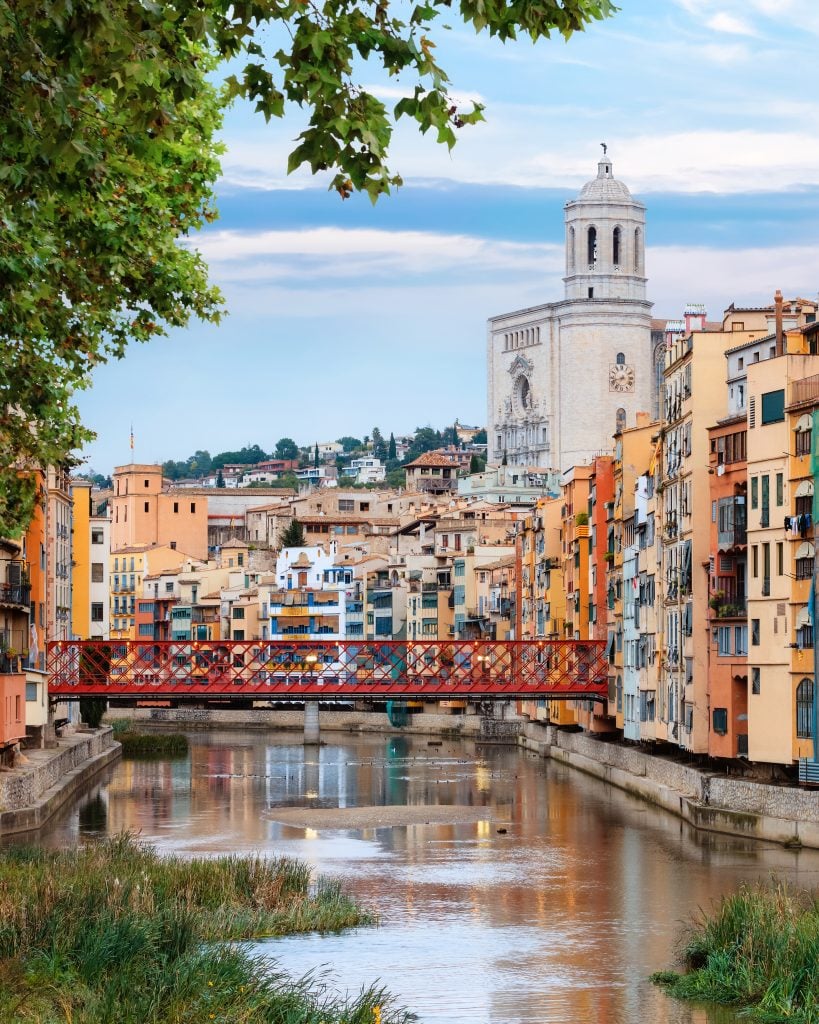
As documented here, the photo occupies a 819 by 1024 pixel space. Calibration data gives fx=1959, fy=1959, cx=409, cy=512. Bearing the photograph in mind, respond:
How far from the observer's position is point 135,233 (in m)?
26.5

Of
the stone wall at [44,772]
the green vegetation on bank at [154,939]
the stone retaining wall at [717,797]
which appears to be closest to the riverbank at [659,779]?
the stone retaining wall at [717,797]

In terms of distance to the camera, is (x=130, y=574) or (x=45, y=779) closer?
(x=45, y=779)

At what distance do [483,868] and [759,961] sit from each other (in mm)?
18910

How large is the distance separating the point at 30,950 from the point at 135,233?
31.4ft

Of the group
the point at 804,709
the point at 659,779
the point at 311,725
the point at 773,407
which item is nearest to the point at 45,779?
the point at 659,779

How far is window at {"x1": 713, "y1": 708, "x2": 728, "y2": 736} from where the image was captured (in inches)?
1988

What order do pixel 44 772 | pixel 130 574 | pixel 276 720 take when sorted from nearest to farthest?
1. pixel 44 772
2. pixel 276 720
3. pixel 130 574

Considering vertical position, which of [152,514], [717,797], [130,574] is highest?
[152,514]

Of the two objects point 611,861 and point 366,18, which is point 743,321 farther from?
point 366,18

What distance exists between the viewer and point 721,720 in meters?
50.7

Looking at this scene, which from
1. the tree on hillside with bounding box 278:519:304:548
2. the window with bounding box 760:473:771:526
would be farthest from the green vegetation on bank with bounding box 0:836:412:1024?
the tree on hillside with bounding box 278:519:304:548

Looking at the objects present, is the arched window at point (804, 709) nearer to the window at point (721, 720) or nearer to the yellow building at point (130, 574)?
the window at point (721, 720)

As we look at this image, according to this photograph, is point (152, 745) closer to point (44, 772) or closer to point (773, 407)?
point (44, 772)

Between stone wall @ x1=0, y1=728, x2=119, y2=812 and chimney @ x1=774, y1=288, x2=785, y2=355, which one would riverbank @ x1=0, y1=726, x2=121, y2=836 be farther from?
chimney @ x1=774, y1=288, x2=785, y2=355
